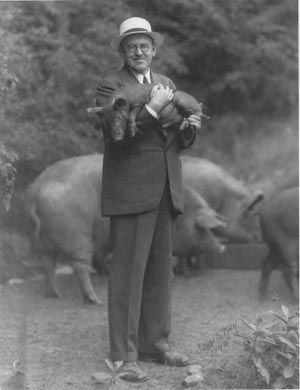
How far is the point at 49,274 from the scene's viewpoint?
7.68m

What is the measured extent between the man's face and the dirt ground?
189 centimetres

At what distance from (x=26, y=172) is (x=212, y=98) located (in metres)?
3.61

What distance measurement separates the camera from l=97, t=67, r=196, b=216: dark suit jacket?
5336 millimetres

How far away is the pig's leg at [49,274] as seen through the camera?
761 centimetres

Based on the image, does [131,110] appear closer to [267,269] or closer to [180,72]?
[267,269]

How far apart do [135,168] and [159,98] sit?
1.52 feet

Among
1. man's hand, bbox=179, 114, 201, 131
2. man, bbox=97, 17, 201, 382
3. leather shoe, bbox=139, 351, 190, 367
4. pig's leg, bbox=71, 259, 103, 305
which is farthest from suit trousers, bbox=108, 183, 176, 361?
pig's leg, bbox=71, 259, 103, 305

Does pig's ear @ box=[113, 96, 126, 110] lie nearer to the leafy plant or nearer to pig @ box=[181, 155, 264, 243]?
the leafy plant

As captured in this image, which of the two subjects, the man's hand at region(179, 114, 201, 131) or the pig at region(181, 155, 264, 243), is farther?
the pig at region(181, 155, 264, 243)

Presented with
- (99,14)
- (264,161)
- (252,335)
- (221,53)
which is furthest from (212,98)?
(252,335)

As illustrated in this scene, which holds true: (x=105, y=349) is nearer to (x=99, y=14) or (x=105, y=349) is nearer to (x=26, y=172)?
(x=26, y=172)

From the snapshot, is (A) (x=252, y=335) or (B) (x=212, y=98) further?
(B) (x=212, y=98)

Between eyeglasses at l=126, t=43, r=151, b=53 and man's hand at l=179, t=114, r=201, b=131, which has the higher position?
eyeglasses at l=126, t=43, r=151, b=53

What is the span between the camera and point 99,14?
8.81 metres
